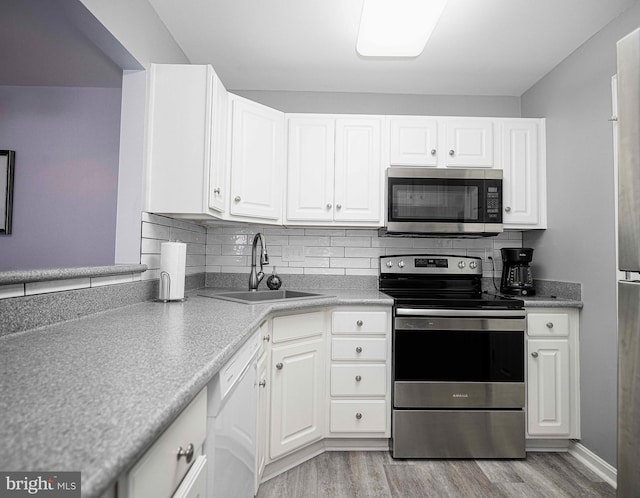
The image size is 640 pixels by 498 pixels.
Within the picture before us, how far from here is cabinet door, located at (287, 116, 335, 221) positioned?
8.60ft

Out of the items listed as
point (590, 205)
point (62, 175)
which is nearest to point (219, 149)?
point (62, 175)

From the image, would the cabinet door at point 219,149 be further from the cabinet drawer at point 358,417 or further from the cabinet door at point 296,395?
the cabinet drawer at point 358,417

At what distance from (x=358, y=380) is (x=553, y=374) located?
118cm

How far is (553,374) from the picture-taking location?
2.29 meters

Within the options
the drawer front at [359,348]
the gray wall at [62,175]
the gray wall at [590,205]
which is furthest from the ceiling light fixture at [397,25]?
the gray wall at [62,175]

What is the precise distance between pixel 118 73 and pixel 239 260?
56.0 inches

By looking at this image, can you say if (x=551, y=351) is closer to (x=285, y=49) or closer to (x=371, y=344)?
(x=371, y=344)

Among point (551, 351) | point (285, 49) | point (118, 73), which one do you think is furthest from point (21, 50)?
Answer: point (551, 351)

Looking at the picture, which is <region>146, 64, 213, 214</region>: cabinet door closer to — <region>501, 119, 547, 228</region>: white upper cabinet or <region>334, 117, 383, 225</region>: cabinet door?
<region>334, 117, 383, 225</region>: cabinet door

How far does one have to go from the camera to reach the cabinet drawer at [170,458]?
0.61 meters

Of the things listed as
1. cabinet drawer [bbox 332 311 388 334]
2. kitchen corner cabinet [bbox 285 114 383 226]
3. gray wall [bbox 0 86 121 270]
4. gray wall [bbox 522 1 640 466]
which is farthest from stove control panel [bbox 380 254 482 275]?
gray wall [bbox 0 86 121 270]

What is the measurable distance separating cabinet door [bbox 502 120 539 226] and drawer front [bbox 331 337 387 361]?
1272 millimetres

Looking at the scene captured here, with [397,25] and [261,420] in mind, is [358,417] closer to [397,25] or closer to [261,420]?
[261,420]

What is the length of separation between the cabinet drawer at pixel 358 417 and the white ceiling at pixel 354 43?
7.11 feet
